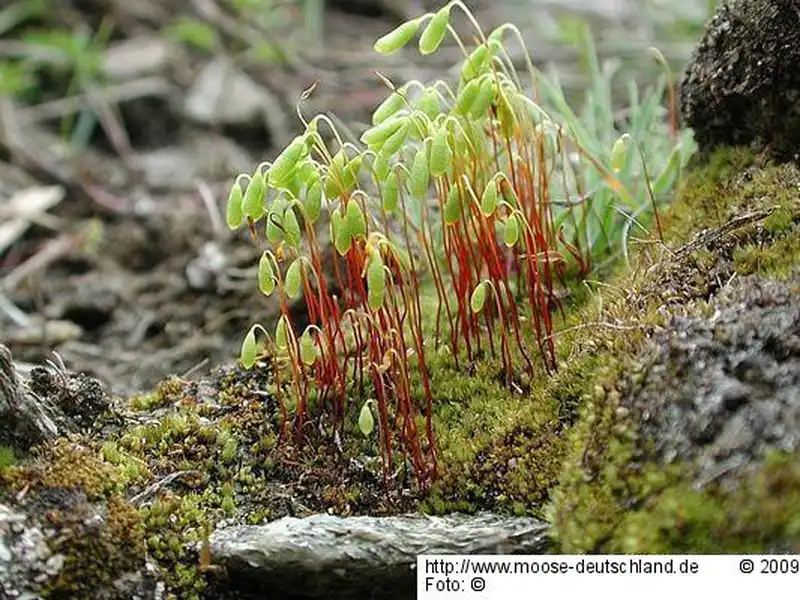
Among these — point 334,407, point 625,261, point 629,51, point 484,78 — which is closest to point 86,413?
point 334,407

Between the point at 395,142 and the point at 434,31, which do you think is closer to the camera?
the point at 395,142

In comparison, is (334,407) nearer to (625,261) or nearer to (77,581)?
(77,581)

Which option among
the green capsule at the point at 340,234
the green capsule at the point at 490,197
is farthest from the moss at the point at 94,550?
the green capsule at the point at 490,197

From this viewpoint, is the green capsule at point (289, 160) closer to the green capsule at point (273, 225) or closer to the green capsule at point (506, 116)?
the green capsule at point (273, 225)

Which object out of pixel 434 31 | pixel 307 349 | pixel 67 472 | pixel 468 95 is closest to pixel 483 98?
pixel 468 95

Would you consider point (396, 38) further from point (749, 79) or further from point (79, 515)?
point (79, 515)

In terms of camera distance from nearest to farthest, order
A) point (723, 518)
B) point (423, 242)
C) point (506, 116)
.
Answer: point (723, 518) < point (506, 116) < point (423, 242)

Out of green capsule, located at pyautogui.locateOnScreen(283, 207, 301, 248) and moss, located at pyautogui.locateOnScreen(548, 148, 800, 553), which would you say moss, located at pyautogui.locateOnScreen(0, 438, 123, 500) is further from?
moss, located at pyautogui.locateOnScreen(548, 148, 800, 553)
